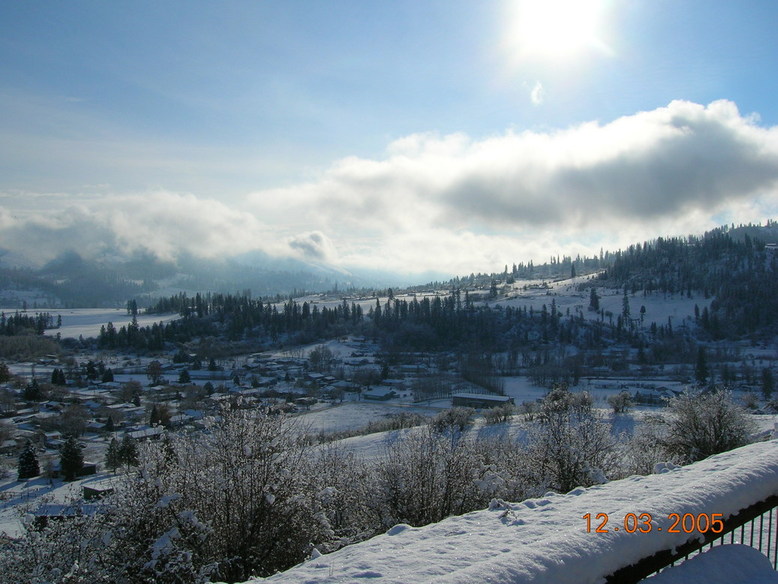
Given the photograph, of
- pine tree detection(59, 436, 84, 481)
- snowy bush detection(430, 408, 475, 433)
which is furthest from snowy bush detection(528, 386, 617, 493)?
pine tree detection(59, 436, 84, 481)

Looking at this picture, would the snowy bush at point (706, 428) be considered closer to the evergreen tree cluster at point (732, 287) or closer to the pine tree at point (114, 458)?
the pine tree at point (114, 458)

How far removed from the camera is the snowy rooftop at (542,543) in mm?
4285

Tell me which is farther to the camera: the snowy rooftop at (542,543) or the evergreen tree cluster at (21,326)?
the evergreen tree cluster at (21,326)

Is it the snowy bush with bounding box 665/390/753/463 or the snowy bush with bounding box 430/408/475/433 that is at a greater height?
the snowy bush with bounding box 665/390/753/463

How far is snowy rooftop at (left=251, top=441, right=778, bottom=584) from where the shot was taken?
14.1 feet

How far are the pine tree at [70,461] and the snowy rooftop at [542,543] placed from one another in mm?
47949

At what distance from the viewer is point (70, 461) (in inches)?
1762

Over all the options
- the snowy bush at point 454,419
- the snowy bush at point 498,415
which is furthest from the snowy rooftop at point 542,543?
the snowy bush at point 498,415

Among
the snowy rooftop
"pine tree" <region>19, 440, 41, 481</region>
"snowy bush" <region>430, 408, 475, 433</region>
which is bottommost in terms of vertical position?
"pine tree" <region>19, 440, 41, 481</region>

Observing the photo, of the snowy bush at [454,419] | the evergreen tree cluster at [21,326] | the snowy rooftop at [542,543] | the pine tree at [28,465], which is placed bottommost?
the pine tree at [28,465]

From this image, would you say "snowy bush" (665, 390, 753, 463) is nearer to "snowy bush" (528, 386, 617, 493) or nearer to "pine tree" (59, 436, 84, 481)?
"snowy bush" (528, 386, 617, 493)

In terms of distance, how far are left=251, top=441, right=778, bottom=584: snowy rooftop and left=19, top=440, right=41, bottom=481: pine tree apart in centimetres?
5138
